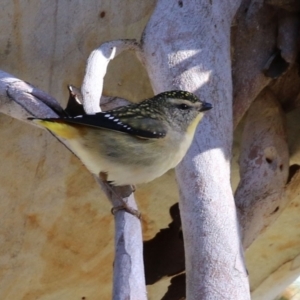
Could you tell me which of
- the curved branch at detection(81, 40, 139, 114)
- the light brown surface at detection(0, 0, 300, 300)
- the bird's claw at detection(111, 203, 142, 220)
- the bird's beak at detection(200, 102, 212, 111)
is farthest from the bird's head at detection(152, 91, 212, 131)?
the light brown surface at detection(0, 0, 300, 300)

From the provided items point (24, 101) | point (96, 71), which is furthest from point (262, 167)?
point (24, 101)

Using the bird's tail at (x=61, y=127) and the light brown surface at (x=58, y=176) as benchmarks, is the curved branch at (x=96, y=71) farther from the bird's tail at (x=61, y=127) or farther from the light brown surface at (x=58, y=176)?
the light brown surface at (x=58, y=176)

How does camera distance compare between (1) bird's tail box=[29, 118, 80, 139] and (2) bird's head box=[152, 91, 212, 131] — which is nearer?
(1) bird's tail box=[29, 118, 80, 139]

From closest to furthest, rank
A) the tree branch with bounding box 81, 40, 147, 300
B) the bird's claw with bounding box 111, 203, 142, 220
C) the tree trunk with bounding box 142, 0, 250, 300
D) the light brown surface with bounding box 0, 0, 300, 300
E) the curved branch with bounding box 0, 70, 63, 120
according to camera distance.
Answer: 1. the tree branch with bounding box 81, 40, 147, 300
2. the bird's claw with bounding box 111, 203, 142, 220
3. the tree trunk with bounding box 142, 0, 250, 300
4. the curved branch with bounding box 0, 70, 63, 120
5. the light brown surface with bounding box 0, 0, 300, 300

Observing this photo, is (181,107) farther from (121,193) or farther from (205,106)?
A: (121,193)

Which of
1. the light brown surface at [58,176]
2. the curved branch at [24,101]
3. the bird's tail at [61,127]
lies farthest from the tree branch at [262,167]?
the curved branch at [24,101]

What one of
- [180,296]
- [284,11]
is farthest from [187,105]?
[180,296]

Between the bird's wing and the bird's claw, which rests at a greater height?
the bird's wing

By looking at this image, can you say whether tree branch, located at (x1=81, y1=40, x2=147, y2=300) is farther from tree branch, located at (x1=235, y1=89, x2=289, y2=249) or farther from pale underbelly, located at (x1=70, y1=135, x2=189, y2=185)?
tree branch, located at (x1=235, y1=89, x2=289, y2=249)

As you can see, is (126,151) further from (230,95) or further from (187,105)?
(230,95)
